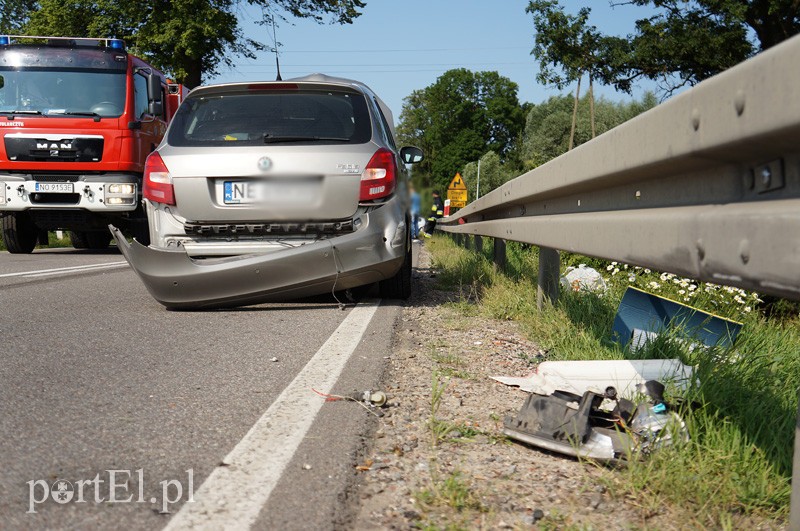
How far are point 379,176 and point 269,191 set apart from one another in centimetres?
78

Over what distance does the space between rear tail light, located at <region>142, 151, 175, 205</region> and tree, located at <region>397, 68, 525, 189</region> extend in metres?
102

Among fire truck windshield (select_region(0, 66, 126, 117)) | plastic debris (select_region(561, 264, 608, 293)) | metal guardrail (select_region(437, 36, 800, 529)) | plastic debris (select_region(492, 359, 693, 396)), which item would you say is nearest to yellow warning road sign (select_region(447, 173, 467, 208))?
fire truck windshield (select_region(0, 66, 126, 117))

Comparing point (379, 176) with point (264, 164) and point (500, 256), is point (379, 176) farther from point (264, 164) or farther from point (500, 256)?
point (500, 256)

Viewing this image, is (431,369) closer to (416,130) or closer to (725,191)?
(725,191)

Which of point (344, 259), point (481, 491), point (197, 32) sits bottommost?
point (481, 491)

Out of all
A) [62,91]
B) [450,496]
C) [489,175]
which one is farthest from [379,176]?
[489,175]

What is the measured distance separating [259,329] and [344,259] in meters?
1.00

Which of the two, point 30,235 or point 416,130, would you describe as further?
point 416,130

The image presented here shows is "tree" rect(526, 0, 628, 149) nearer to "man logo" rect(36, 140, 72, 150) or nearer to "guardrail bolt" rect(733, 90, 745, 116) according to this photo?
"man logo" rect(36, 140, 72, 150)

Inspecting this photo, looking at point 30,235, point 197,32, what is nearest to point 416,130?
point 197,32

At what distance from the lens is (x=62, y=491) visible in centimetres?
224

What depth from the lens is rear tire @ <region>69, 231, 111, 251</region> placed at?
16.9 m

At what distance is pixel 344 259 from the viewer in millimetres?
5883

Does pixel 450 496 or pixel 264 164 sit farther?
pixel 264 164
